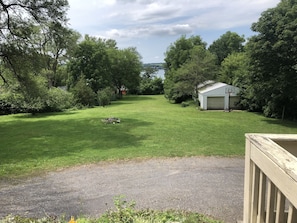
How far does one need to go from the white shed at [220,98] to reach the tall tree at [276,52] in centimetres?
746

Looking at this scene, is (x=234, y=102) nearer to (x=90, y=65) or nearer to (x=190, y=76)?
(x=190, y=76)


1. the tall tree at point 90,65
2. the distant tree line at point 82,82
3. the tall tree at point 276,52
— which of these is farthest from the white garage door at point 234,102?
the tall tree at point 90,65

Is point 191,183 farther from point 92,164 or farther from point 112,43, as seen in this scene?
point 112,43

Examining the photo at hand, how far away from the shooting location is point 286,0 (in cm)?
1744

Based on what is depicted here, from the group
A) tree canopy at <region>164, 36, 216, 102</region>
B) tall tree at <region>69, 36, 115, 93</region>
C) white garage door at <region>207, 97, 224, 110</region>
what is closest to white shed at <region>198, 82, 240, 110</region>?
white garage door at <region>207, 97, 224, 110</region>

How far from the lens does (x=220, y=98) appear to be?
26172 mm

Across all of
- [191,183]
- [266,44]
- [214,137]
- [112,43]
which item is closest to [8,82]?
[214,137]

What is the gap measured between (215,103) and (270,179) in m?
25.3

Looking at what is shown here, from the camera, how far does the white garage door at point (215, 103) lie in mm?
26219

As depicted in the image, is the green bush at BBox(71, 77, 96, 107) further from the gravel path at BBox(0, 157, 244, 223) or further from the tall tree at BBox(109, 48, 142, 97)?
the gravel path at BBox(0, 157, 244, 223)

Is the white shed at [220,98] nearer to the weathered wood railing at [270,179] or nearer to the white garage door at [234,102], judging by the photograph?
the white garage door at [234,102]

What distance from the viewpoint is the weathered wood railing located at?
4.93ft

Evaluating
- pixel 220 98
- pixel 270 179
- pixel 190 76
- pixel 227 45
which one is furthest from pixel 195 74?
pixel 270 179

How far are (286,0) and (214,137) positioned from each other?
39.2 ft
